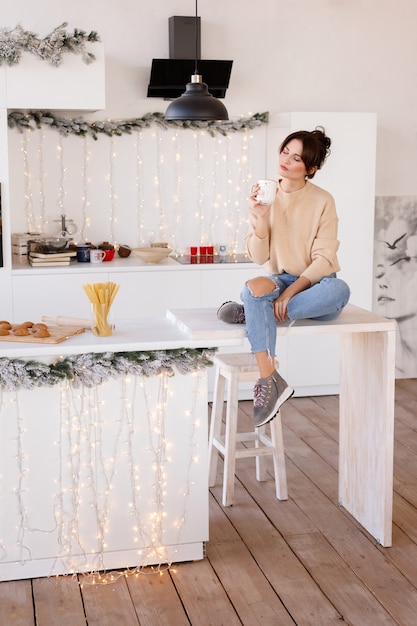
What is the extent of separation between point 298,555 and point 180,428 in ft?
2.34

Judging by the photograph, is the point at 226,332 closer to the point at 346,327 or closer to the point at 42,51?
the point at 346,327

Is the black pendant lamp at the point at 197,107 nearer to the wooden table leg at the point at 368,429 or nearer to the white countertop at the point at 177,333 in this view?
the white countertop at the point at 177,333

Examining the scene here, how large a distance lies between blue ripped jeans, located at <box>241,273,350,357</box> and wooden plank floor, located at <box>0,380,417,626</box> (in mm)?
841

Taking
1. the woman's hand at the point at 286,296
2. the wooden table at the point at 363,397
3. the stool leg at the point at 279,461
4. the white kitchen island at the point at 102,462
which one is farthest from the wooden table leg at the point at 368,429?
the white kitchen island at the point at 102,462

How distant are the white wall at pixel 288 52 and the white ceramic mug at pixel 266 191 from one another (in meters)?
2.59

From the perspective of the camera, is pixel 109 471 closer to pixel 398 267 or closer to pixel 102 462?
pixel 102 462

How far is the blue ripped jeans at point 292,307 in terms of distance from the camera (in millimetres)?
3285

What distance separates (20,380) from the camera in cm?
312

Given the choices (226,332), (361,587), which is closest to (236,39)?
(226,332)

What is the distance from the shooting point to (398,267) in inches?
244

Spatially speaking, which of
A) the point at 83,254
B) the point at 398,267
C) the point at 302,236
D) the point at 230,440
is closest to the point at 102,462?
the point at 230,440

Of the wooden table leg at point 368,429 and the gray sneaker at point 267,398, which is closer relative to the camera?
the gray sneaker at point 267,398

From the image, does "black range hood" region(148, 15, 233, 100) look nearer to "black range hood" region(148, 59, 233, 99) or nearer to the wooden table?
"black range hood" region(148, 59, 233, 99)

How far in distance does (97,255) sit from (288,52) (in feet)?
6.11
